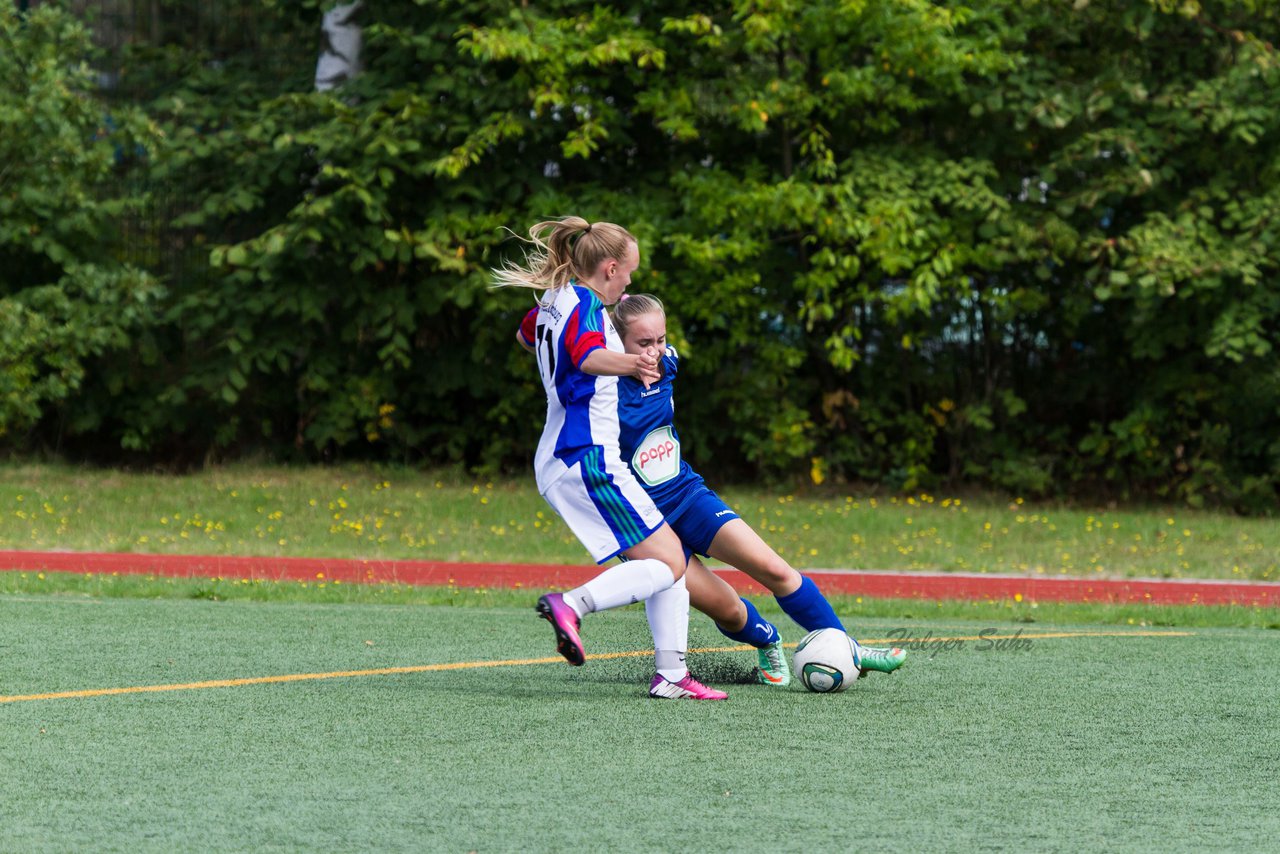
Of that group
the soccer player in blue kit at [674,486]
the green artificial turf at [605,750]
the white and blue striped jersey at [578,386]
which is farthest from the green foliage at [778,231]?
the white and blue striped jersey at [578,386]

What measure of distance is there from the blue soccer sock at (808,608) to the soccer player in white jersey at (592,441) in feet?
1.64

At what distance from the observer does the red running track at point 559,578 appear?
1080 centimetres

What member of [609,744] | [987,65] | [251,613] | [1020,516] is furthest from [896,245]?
[609,744]

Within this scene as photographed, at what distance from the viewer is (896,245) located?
15164mm

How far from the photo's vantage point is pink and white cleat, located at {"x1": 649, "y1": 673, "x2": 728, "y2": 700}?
240 inches

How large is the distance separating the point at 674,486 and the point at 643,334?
0.60 meters

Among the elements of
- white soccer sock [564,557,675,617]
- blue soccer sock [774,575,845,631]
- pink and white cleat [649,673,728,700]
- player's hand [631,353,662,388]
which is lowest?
pink and white cleat [649,673,728,700]

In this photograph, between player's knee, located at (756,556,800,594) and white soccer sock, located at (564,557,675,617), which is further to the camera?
player's knee, located at (756,556,800,594)

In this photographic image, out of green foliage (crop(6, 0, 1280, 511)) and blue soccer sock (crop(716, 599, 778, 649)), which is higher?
green foliage (crop(6, 0, 1280, 511))

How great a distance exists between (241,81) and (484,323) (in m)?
4.06

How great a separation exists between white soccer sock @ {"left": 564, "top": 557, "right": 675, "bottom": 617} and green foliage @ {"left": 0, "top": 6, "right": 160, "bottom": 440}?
11.5 meters

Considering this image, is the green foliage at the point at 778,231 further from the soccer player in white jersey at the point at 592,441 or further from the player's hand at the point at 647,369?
the player's hand at the point at 647,369

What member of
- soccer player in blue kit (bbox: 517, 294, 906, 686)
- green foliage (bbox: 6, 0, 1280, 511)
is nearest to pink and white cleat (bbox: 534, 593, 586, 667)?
soccer player in blue kit (bbox: 517, 294, 906, 686)

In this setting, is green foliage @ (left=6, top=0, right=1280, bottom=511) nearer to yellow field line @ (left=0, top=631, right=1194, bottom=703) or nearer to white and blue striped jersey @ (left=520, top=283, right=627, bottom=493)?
yellow field line @ (left=0, top=631, right=1194, bottom=703)
